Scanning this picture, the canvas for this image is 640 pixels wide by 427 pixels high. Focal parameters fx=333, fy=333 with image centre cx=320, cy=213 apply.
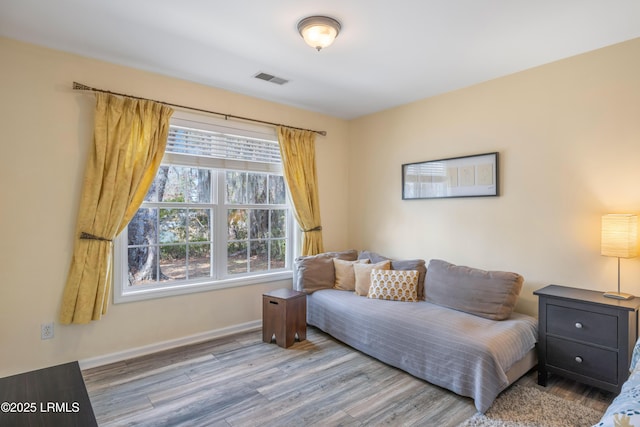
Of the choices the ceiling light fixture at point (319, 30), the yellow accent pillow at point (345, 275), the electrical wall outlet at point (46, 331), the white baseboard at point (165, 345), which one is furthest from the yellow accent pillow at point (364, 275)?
the electrical wall outlet at point (46, 331)

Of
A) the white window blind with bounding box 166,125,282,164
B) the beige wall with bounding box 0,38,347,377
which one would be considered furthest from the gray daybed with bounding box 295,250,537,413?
the beige wall with bounding box 0,38,347,377

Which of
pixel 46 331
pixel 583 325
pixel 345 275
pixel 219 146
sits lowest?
pixel 46 331

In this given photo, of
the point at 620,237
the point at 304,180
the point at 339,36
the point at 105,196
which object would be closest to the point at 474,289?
the point at 620,237

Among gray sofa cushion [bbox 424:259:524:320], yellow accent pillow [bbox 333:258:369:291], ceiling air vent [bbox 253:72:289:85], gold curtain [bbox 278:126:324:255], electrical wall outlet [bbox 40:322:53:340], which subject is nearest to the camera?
electrical wall outlet [bbox 40:322:53:340]

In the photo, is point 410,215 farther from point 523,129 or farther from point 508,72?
point 508,72

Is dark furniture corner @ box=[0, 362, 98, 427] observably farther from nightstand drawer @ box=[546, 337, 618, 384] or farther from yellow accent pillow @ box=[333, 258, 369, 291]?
nightstand drawer @ box=[546, 337, 618, 384]

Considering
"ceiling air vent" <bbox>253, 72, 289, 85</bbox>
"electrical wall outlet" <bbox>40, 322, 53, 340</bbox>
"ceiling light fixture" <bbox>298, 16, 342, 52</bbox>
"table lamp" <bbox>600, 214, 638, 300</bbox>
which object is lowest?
"electrical wall outlet" <bbox>40, 322, 53, 340</bbox>

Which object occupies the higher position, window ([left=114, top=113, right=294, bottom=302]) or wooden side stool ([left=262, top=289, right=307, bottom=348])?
window ([left=114, top=113, right=294, bottom=302])

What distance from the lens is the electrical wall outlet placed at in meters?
2.60

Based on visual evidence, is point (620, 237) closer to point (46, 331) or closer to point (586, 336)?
point (586, 336)

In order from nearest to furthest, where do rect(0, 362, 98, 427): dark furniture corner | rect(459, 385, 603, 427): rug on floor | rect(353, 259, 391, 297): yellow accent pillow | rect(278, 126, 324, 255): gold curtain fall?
1. rect(0, 362, 98, 427): dark furniture corner
2. rect(459, 385, 603, 427): rug on floor
3. rect(353, 259, 391, 297): yellow accent pillow
4. rect(278, 126, 324, 255): gold curtain

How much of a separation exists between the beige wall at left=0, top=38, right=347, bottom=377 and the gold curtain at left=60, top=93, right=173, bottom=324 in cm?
12

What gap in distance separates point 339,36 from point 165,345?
3.09 m

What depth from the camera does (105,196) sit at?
2.74 metres
